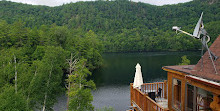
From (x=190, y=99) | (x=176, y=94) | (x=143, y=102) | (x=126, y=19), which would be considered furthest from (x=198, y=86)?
(x=126, y=19)

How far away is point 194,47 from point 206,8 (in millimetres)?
77602

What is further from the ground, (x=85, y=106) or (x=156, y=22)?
(x=156, y=22)

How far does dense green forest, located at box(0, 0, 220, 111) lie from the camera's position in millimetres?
12844

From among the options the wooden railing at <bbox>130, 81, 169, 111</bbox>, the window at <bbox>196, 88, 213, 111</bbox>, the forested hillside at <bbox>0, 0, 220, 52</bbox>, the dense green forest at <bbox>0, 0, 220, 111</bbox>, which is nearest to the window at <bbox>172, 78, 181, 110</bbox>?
the wooden railing at <bbox>130, 81, 169, 111</bbox>

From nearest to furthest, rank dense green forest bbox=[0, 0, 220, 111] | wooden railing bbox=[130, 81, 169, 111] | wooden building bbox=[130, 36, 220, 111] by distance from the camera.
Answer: wooden building bbox=[130, 36, 220, 111] → wooden railing bbox=[130, 81, 169, 111] → dense green forest bbox=[0, 0, 220, 111]

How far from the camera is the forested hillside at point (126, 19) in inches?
3248

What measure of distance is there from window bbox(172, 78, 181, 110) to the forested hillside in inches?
2828

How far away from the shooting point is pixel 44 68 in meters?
13.4

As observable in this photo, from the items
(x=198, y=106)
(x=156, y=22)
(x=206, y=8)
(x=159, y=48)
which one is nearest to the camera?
(x=198, y=106)

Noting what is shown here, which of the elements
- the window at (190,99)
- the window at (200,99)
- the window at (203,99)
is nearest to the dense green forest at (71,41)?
the window at (190,99)

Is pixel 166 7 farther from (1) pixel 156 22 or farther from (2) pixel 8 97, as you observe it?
(2) pixel 8 97

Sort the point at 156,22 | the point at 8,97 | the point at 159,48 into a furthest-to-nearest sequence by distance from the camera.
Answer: the point at 156,22 < the point at 159,48 < the point at 8,97

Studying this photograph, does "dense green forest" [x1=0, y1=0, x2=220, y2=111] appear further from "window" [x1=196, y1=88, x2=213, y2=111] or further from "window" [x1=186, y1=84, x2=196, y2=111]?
"window" [x1=196, y1=88, x2=213, y2=111]

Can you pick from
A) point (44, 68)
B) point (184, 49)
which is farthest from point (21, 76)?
point (184, 49)
